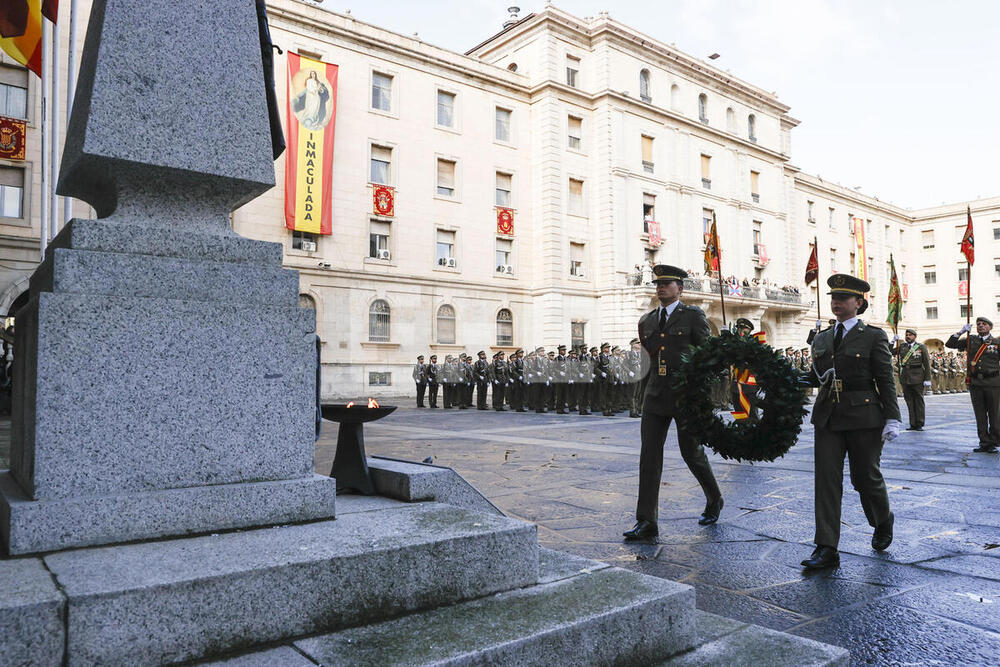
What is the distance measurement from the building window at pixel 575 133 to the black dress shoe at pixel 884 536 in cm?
2860

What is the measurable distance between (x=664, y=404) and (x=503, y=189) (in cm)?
2629

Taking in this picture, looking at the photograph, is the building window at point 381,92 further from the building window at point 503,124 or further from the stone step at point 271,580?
the stone step at point 271,580

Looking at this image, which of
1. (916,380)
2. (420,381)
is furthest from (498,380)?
(916,380)

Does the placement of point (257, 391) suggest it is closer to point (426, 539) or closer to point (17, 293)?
point (426, 539)

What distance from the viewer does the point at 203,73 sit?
2.99 meters

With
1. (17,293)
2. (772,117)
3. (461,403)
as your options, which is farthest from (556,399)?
(772,117)

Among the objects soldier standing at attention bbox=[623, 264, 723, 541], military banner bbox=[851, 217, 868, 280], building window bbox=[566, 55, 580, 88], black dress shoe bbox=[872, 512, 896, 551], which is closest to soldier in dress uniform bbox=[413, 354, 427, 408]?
building window bbox=[566, 55, 580, 88]

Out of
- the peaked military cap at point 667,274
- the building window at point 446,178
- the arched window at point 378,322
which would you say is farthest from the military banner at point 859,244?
the peaked military cap at point 667,274

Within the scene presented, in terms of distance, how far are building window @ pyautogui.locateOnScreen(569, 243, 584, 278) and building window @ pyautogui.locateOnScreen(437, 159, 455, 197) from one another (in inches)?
242

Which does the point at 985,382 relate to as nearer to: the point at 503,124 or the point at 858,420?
the point at 858,420

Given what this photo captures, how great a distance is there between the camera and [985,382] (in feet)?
31.8

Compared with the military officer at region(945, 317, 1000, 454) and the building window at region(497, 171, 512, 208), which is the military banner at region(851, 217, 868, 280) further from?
the military officer at region(945, 317, 1000, 454)

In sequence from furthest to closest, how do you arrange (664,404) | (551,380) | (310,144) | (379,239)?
(379,239)
(310,144)
(551,380)
(664,404)

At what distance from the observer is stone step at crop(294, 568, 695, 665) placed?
6.46 feet
